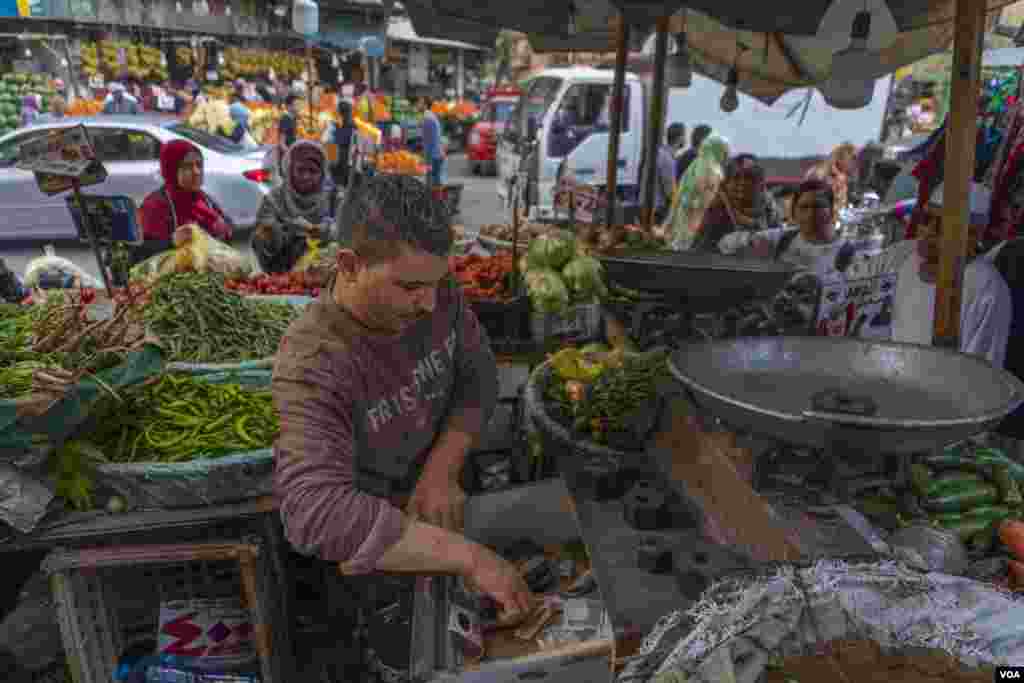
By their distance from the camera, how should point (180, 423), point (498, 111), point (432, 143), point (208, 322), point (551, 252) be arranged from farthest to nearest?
point (498, 111) < point (432, 143) < point (551, 252) < point (208, 322) < point (180, 423)

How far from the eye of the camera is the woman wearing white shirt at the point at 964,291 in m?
3.21

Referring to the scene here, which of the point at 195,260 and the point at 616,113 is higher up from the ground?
the point at 616,113

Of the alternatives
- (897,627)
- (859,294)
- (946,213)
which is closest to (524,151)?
(859,294)

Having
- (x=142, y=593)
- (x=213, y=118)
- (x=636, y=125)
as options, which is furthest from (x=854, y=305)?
(x=213, y=118)

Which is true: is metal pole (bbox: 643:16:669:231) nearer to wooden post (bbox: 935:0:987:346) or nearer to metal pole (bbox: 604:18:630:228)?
metal pole (bbox: 604:18:630:228)

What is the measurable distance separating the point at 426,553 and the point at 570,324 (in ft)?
8.37

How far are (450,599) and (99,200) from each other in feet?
9.16

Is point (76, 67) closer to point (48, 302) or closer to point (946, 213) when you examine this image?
point (48, 302)

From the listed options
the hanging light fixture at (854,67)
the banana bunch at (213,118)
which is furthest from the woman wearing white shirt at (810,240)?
the banana bunch at (213,118)

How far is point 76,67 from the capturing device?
17.6 metres

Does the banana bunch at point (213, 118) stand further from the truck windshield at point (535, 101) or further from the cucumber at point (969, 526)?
the cucumber at point (969, 526)

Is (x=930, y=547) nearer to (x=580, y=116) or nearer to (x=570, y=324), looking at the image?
(x=570, y=324)

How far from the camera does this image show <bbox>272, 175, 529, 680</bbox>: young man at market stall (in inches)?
58.2

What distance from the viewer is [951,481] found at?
78.4 inches
